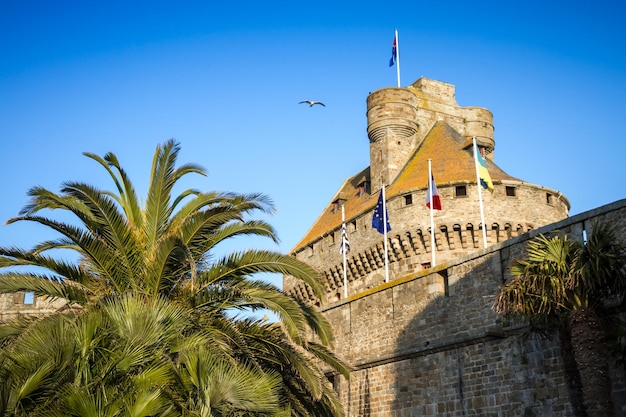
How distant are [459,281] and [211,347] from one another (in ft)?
23.4

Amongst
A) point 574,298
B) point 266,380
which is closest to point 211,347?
point 266,380

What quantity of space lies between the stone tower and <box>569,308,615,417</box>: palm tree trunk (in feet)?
45.0

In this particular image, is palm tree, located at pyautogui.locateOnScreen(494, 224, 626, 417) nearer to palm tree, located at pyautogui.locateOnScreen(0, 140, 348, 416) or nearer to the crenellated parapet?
palm tree, located at pyautogui.locateOnScreen(0, 140, 348, 416)

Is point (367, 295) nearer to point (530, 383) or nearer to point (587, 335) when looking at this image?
point (530, 383)

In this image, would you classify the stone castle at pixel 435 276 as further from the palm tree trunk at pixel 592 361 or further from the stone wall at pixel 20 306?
the stone wall at pixel 20 306

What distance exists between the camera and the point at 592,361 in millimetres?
10945

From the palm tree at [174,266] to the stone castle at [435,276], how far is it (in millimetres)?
1877

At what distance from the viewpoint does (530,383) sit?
46.6ft

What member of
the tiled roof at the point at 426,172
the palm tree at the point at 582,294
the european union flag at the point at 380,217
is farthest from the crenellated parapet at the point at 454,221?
the palm tree at the point at 582,294

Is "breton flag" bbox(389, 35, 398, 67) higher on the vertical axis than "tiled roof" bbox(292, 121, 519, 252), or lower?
higher

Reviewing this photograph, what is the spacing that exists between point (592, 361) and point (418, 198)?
18.2 metres

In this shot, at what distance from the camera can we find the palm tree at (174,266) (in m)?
11.6

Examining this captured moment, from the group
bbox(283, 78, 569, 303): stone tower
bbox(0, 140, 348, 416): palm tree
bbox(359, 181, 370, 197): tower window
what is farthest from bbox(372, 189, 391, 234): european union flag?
bbox(0, 140, 348, 416): palm tree

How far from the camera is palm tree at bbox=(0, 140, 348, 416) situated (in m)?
11.6
